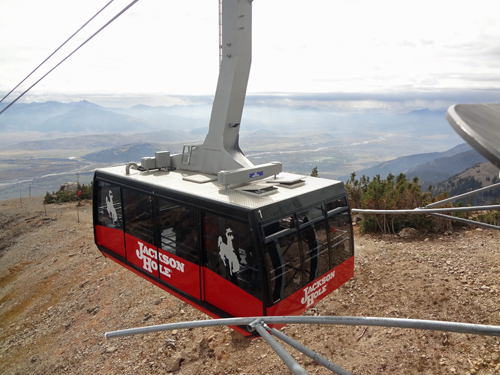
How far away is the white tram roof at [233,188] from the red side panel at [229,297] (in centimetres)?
136

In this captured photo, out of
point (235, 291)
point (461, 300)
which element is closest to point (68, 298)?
point (235, 291)

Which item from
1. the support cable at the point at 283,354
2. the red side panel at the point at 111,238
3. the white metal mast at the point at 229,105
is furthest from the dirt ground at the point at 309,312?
the white metal mast at the point at 229,105

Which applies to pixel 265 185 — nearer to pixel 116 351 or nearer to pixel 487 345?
pixel 487 345

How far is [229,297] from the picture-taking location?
228 inches

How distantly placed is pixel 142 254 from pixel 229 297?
259cm

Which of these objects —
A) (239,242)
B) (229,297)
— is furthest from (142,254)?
(239,242)

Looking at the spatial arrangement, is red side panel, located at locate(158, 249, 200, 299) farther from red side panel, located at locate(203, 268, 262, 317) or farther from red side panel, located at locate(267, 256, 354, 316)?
red side panel, located at locate(267, 256, 354, 316)

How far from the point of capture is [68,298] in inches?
531

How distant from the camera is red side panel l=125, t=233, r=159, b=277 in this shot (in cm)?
715

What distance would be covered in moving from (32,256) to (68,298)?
25.2ft

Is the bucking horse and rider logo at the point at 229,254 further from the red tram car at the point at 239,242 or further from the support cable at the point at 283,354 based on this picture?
the support cable at the point at 283,354

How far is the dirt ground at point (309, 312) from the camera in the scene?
682cm

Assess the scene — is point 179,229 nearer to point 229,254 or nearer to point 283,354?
point 229,254

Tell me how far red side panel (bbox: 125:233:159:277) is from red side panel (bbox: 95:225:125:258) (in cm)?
33
